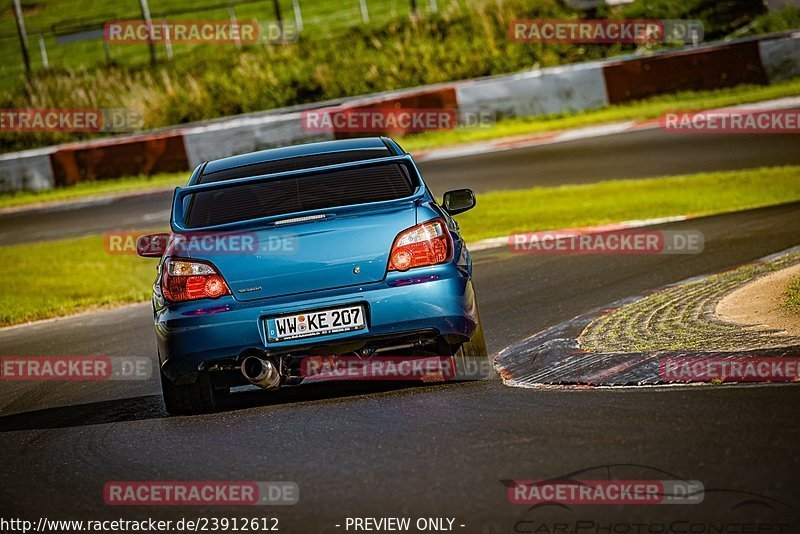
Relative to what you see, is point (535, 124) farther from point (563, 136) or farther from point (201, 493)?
point (201, 493)

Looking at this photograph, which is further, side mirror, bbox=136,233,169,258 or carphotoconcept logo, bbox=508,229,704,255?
carphotoconcept logo, bbox=508,229,704,255

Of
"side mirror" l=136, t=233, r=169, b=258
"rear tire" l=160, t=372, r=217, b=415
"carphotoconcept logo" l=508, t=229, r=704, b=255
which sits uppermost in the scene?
"side mirror" l=136, t=233, r=169, b=258

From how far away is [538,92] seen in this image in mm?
23625

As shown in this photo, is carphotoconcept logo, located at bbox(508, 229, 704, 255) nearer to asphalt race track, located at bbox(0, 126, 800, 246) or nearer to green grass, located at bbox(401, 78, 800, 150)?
asphalt race track, located at bbox(0, 126, 800, 246)

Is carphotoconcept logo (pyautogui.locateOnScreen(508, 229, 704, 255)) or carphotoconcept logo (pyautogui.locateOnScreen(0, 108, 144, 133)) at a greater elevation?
carphotoconcept logo (pyautogui.locateOnScreen(0, 108, 144, 133))

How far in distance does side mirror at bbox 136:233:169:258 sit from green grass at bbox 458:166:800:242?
23.6ft

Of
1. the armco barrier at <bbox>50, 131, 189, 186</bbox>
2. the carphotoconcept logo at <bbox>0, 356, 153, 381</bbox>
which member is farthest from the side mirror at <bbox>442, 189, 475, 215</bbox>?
the armco barrier at <bbox>50, 131, 189, 186</bbox>

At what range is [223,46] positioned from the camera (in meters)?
36.8

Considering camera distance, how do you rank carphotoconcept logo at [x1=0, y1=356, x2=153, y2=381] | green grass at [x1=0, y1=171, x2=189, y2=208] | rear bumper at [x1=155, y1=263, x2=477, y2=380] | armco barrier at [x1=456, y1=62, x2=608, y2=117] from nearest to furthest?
rear bumper at [x1=155, y1=263, x2=477, y2=380]
carphotoconcept logo at [x1=0, y1=356, x2=153, y2=381]
armco barrier at [x1=456, y1=62, x2=608, y2=117]
green grass at [x1=0, y1=171, x2=189, y2=208]

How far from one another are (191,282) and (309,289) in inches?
25.6

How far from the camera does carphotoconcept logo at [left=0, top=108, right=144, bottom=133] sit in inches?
1185

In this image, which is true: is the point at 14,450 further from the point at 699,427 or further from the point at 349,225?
the point at 699,427

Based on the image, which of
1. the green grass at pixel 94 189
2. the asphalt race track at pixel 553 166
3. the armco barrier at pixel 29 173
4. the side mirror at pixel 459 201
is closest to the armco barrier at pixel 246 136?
the green grass at pixel 94 189

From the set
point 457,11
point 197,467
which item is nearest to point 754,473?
point 197,467
